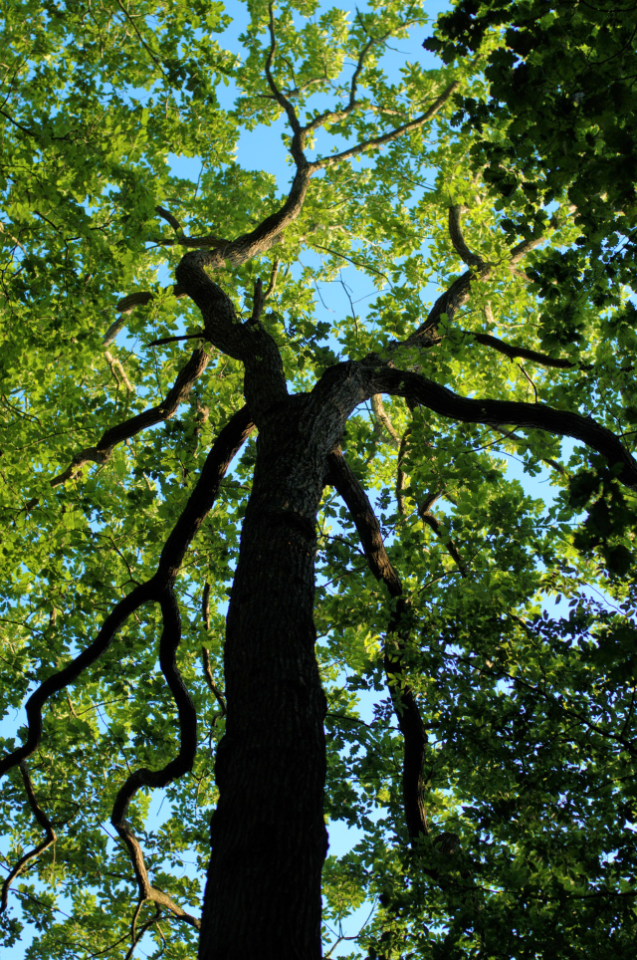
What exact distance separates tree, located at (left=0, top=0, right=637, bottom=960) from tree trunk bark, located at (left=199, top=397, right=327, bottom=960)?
14mm

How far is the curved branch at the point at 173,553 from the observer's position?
4.86m

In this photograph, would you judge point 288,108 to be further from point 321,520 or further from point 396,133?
point 321,520

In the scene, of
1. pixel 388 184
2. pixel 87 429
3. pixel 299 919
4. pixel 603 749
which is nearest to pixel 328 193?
pixel 388 184

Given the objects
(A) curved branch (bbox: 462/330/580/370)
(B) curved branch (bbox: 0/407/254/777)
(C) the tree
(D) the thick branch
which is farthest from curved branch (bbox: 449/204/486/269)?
(B) curved branch (bbox: 0/407/254/777)

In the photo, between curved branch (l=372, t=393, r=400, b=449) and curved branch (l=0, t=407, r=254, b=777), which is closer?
curved branch (l=0, t=407, r=254, b=777)

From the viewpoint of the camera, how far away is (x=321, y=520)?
7.84 metres

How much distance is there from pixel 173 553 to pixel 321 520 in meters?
3.22

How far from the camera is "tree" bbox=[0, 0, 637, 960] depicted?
3010 millimetres

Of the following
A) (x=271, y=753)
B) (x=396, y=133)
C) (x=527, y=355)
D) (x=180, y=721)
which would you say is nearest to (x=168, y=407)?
(x=180, y=721)

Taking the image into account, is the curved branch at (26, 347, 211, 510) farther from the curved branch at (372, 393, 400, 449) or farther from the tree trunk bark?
the curved branch at (372, 393, 400, 449)

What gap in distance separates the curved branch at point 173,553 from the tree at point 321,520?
29mm

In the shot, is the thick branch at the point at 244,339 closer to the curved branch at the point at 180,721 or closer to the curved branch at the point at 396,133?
the curved branch at the point at 180,721

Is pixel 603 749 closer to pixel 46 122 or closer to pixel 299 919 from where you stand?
pixel 299 919

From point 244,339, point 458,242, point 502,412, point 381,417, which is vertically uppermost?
point 458,242
